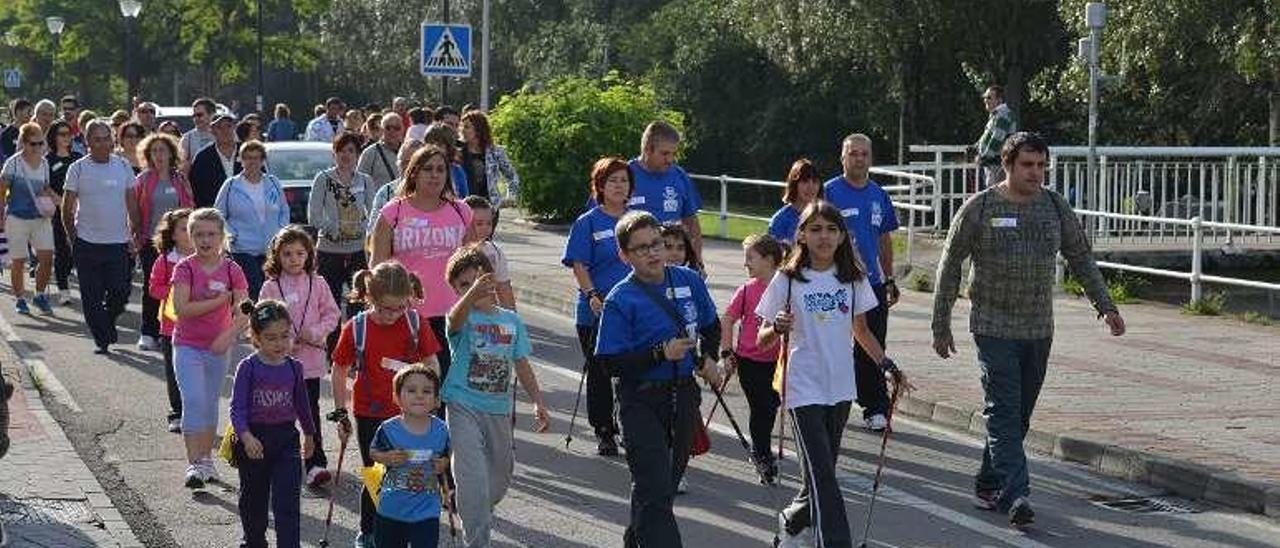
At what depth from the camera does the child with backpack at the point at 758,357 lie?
10.4 m

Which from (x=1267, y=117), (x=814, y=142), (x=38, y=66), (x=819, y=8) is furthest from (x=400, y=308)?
(x=38, y=66)

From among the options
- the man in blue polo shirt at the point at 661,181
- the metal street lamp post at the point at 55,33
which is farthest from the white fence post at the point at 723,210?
the metal street lamp post at the point at 55,33

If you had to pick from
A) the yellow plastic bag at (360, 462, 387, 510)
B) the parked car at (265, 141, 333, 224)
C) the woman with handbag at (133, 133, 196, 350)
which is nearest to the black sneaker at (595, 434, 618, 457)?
the yellow plastic bag at (360, 462, 387, 510)

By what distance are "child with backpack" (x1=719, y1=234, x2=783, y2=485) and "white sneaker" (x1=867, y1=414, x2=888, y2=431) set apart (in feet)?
5.66

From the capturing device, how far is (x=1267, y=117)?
34.6 metres

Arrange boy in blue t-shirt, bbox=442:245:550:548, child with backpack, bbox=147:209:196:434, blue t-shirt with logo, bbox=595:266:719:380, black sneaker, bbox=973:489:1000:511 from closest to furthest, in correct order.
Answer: blue t-shirt with logo, bbox=595:266:719:380, boy in blue t-shirt, bbox=442:245:550:548, black sneaker, bbox=973:489:1000:511, child with backpack, bbox=147:209:196:434

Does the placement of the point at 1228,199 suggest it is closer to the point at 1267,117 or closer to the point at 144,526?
the point at 1267,117

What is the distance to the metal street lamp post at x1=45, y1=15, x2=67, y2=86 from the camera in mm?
58188

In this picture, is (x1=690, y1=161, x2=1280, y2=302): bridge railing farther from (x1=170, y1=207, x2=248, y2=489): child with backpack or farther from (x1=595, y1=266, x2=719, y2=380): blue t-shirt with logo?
(x1=595, y1=266, x2=719, y2=380): blue t-shirt with logo

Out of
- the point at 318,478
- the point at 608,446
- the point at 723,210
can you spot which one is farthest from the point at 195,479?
the point at 723,210

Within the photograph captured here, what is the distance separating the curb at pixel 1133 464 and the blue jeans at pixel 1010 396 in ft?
4.11

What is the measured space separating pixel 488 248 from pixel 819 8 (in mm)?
29152

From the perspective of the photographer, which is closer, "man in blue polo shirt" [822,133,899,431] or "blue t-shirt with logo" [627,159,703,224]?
"blue t-shirt with logo" [627,159,703,224]

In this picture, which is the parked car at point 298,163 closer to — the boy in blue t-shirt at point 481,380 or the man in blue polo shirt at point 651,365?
the boy in blue t-shirt at point 481,380
